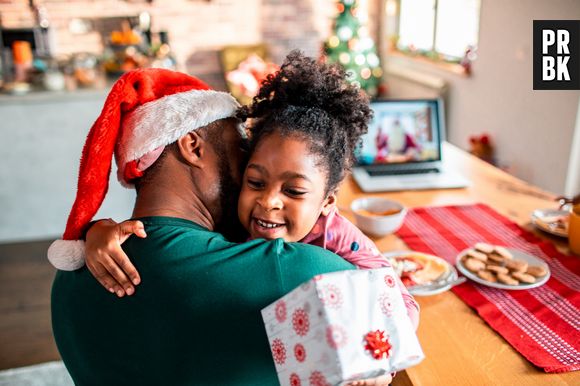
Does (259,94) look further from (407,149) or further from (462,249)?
(407,149)

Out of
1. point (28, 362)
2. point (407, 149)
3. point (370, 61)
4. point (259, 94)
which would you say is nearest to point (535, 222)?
point (407, 149)

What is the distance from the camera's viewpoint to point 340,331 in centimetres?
67

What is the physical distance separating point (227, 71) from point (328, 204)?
4948 mm

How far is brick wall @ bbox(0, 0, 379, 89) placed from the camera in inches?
225

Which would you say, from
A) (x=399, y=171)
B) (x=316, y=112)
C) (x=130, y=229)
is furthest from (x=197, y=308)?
(x=399, y=171)

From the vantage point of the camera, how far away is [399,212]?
5.18ft

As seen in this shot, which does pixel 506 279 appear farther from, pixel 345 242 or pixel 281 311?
pixel 281 311

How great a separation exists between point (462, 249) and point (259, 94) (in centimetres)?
77

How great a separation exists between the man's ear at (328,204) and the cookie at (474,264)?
0.44m

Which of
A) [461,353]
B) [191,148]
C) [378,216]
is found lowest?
[461,353]

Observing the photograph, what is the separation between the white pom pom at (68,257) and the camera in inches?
38.1

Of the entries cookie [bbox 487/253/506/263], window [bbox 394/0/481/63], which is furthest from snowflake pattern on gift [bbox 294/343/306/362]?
window [bbox 394/0/481/63]

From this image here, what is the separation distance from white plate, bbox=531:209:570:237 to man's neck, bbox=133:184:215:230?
→ 1.13 metres

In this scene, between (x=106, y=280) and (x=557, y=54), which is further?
(x=557, y=54)
